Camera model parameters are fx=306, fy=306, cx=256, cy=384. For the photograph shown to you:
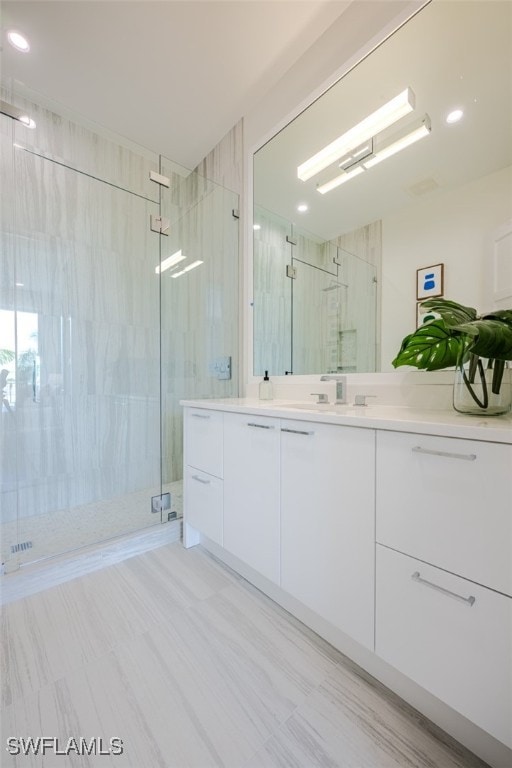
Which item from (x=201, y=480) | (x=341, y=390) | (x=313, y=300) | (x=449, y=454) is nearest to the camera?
(x=449, y=454)

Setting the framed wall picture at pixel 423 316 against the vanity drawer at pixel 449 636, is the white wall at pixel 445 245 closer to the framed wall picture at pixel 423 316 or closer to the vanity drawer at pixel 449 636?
the framed wall picture at pixel 423 316

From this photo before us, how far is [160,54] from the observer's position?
1.60 m

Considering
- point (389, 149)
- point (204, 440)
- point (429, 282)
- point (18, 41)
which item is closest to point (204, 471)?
point (204, 440)

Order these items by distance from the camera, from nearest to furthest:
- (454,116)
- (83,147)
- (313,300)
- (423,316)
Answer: (454,116) → (423,316) → (313,300) → (83,147)

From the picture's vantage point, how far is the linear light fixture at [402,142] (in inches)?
48.0

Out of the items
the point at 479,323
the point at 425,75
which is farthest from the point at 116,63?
the point at 479,323

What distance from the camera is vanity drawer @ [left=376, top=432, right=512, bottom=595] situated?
0.63m

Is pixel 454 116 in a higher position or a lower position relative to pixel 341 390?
higher

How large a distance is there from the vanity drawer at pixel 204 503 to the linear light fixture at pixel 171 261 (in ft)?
5.02

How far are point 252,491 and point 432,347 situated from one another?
0.89 m

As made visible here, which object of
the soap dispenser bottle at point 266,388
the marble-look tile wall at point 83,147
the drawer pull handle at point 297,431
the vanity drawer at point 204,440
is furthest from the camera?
the marble-look tile wall at point 83,147

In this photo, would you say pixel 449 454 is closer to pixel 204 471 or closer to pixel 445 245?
pixel 445 245

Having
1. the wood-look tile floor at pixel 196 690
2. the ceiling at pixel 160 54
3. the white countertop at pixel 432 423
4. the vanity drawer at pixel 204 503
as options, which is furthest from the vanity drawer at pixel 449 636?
the ceiling at pixel 160 54

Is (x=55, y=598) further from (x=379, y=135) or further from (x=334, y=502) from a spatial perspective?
(x=379, y=135)
